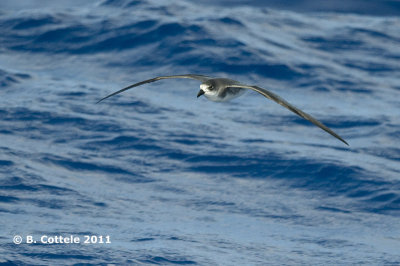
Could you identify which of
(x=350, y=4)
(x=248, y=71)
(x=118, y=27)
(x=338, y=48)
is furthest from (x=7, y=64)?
(x=350, y=4)

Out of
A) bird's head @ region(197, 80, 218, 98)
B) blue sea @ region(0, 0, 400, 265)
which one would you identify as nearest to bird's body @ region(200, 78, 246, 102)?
bird's head @ region(197, 80, 218, 98)

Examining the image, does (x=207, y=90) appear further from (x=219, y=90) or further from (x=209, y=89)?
(x=219, y=90)

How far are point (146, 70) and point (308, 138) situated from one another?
5786 mm

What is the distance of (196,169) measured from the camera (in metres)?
18.5

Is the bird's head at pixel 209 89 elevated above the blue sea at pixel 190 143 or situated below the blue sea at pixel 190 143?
above

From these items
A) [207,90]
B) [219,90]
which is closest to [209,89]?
[207,90]

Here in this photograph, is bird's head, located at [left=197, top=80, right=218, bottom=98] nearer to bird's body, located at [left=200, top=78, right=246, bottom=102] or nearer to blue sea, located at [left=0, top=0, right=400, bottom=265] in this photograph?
bird's body, located at [left=200, top=78, right=246, bottom=102]

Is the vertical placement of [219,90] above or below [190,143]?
above

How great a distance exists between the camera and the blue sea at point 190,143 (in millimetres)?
15633

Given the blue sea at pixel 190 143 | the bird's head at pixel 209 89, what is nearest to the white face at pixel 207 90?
the bird's head at pixel 209 89

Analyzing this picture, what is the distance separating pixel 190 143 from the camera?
19.6 meters

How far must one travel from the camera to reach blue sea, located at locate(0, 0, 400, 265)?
51.3 feet

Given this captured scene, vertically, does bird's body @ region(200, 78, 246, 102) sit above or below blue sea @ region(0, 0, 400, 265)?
above

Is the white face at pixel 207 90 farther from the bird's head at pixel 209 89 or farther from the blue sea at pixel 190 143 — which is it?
the blue sea at pixel 190 143
